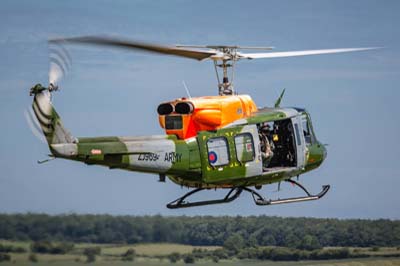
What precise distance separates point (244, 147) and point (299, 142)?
227 centimetres

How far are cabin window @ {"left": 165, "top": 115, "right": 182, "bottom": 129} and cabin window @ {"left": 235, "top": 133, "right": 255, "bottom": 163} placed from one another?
143 centimetres

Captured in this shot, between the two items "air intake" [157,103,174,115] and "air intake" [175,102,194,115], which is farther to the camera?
"air intake" [157,103,174,115]

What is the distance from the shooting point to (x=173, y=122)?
31.7m

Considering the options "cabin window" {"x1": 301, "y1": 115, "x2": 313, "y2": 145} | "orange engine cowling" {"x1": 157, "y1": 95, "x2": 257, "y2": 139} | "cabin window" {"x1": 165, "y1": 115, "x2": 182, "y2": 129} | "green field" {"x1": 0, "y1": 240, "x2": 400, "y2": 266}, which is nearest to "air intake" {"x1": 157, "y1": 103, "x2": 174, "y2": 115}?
"orange engine cowling" {"x1": 157, "y1": 95, "x2": 257, "y2": 139}

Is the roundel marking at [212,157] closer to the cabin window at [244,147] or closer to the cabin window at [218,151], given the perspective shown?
the cabin window at [218,151]

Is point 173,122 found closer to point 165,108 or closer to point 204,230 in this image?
point 165,108

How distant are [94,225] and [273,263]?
33.2 feet

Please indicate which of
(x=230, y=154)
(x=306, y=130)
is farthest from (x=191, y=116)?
(x=306, y=130)

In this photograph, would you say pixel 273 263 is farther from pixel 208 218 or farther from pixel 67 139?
pixel 67 139

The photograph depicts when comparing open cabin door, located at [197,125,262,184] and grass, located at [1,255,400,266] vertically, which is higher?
open cabin door, located at [197,125,262,184]

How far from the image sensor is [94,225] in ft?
108

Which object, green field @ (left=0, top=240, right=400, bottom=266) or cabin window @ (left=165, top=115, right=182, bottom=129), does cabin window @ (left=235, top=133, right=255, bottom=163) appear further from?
green field @ (left=0, top=240, right=400, bottom=266)

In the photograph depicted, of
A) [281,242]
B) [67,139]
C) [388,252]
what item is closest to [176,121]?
[67,139]

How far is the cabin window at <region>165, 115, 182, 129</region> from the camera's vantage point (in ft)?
104
